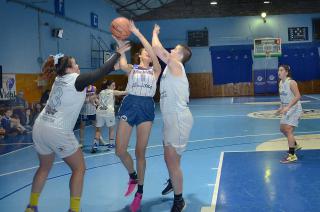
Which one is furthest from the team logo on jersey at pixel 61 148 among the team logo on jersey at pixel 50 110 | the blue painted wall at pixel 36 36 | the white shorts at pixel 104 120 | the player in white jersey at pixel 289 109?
the blue painted wall at pixel 36 36

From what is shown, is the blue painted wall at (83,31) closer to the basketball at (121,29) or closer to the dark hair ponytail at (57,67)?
the basketball at (121,29)

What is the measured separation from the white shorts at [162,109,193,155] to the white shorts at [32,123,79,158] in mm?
1106

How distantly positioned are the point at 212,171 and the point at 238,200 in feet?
5.63

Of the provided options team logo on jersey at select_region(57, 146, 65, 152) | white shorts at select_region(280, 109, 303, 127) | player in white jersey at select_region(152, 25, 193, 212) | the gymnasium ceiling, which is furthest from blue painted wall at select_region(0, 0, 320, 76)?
team logo on jersey at select_region(57, 146, 65, 152)

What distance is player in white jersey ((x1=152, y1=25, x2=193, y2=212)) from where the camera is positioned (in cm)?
455

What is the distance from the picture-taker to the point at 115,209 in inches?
192

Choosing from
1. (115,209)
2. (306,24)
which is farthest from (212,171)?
(306,24)

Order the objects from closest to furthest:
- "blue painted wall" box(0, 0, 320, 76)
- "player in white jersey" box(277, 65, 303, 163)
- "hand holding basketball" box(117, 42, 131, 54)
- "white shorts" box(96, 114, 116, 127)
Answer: "hand holding basketball" box(117, 42, 131, 54) → "player in white jersey" box(277, 65, 303, 163) → "white shorts" box(96, 114, 116, 127) → "blue painted wall" box(0, 0, 320, 76)

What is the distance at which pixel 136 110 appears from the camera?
4.87 metres

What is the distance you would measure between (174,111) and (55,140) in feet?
4.65

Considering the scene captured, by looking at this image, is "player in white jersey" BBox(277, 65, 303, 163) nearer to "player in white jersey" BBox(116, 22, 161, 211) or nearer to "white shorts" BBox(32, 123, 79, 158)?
"player in white jersey" BBox(116, 22, 161, 211)

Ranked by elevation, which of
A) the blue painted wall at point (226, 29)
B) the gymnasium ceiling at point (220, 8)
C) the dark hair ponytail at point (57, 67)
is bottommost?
the dark hair ponytail at point (57, 67)

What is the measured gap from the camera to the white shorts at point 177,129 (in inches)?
179

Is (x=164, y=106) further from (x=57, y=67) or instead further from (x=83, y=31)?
(x=83, y=31)
